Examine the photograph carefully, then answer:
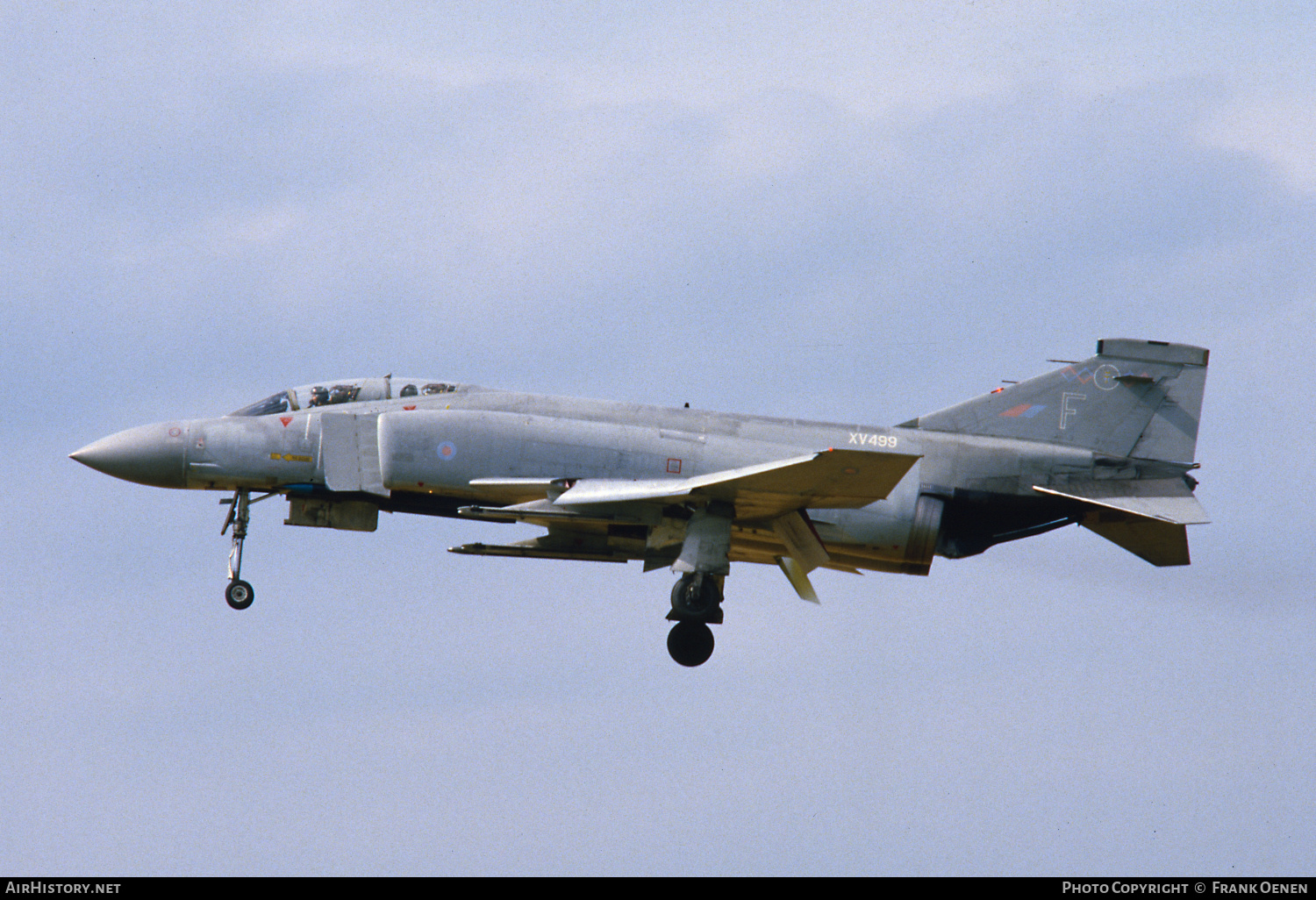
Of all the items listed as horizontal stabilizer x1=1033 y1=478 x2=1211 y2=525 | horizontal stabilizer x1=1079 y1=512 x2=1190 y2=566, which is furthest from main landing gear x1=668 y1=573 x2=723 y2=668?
horizontal stabilizer x1=1079 y1=512 x2=1190 y2=566

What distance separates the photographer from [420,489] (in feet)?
73.8

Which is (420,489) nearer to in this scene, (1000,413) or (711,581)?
(711,581)

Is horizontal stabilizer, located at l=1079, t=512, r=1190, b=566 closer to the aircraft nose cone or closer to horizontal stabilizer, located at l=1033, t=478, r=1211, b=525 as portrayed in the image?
horizontal stabilizer, located at l=1033, t=478, r=1211, b=525

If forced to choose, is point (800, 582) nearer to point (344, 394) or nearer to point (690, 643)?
point (690, 643)

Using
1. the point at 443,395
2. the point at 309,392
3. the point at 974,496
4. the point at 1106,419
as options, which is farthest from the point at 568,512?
the point at 1106,419

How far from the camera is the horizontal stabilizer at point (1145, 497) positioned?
75.8ft

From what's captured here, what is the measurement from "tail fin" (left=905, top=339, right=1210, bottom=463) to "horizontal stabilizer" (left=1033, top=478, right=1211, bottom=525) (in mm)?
481

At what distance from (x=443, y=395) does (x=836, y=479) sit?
650cm

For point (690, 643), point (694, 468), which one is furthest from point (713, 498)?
point (690, 643)

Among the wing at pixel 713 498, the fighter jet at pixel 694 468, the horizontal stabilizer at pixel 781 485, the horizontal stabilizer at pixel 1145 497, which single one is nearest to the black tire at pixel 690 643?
the fighter jet at pixel 694 468

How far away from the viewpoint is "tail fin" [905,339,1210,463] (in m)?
24.1

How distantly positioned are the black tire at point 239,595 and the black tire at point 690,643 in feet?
20.3

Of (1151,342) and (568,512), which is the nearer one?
(568,512)

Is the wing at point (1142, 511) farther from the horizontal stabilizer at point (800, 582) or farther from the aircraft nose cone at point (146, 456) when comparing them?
the aircraft nose cone at point (146, 456)
